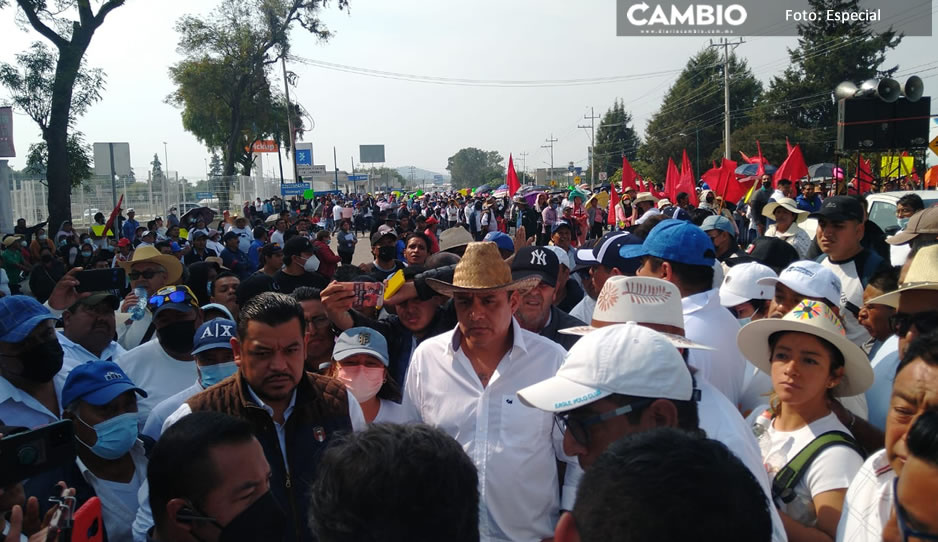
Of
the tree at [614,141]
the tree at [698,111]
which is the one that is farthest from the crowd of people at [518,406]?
the tree at [614,141]

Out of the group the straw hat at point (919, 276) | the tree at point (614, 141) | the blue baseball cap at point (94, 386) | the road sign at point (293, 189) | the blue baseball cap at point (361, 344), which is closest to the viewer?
the straw hat at point (919, 276)

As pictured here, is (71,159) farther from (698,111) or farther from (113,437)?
(698,111)

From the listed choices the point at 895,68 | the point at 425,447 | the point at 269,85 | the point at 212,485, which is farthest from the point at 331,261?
the point at 895,68

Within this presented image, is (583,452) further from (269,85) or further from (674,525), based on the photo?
(269,85)

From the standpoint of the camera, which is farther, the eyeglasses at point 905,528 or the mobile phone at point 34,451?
the mobile phone at point 34,451

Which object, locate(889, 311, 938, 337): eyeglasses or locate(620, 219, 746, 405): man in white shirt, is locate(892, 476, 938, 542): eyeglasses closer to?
locate(889, 311, 938, 337): eyeglasses

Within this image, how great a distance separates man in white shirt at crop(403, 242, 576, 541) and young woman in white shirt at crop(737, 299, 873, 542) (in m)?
0.80

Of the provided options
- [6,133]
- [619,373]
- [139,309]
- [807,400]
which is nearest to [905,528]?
[619,373]

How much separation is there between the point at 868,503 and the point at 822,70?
6874 centimetres

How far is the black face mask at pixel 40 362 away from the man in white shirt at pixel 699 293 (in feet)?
10.6

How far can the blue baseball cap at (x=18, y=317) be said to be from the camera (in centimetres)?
389

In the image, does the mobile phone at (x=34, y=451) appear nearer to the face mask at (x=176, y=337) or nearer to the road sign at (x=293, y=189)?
the face mask at (x=176, y=337)

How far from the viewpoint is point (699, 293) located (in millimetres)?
3611

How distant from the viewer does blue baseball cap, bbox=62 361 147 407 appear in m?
3.46
